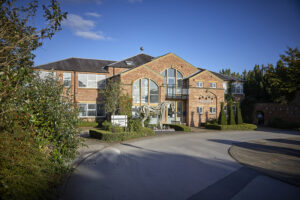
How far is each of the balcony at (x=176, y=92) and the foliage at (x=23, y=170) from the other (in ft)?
63.2

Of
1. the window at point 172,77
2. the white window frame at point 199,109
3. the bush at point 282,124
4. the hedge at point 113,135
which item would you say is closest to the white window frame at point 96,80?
the window at point 172,77

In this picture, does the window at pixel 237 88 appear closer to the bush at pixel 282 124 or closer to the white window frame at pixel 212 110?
the white window frame at pixel 212 110

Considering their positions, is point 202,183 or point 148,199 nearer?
point 148,199

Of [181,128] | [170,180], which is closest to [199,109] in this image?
[181,128]

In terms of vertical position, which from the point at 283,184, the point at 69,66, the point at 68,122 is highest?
the point at 69,66

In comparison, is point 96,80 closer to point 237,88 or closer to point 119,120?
point 119,120

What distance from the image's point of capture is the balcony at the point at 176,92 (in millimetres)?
23922

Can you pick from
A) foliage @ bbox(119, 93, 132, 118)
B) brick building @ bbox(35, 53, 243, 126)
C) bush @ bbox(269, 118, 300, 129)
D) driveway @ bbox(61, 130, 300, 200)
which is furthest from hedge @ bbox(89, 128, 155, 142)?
bush @ bbox(269, 118, 300, 129)

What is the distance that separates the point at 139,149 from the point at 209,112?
1636 cm

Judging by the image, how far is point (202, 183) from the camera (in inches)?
240

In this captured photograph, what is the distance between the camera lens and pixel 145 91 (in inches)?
859

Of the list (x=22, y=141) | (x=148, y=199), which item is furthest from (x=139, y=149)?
(x=22, y=141)

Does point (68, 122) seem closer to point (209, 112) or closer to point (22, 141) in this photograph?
point (22, 141)

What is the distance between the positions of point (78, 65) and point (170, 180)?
20.5 m
